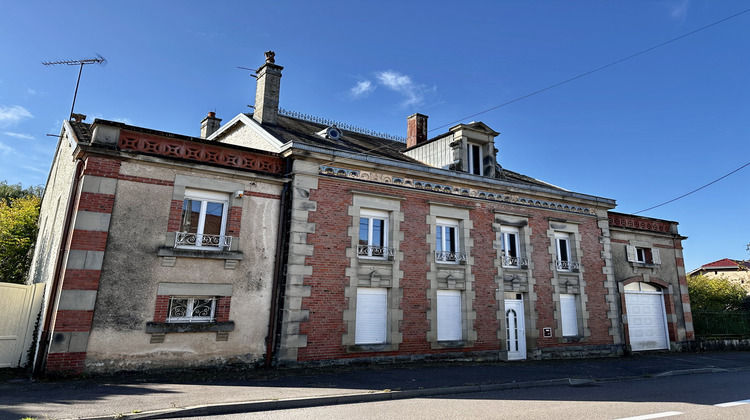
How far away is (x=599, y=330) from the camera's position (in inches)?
648

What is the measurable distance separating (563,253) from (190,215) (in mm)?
13196

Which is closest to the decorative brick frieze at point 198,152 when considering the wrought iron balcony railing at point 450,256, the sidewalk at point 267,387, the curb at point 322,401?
the sidewalk at point 267,387

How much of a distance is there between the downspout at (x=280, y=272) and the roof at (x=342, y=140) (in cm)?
179

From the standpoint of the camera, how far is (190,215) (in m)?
10.9

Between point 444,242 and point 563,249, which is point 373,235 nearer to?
point 444,242

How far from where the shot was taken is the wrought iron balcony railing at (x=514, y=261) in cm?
1522

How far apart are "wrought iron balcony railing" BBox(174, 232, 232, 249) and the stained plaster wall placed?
0.32 m

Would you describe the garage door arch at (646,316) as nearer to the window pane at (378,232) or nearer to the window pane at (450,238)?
the window pane at (450,238)

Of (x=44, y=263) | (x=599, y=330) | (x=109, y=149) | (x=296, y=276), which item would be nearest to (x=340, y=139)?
(x=296, y=276)

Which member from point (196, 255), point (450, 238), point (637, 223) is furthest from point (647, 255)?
point (196, 255)

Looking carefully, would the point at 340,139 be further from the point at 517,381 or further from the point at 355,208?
the point at 517,381

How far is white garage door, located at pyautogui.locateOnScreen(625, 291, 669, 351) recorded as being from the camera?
17625mm

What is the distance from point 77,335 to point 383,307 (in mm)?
7346

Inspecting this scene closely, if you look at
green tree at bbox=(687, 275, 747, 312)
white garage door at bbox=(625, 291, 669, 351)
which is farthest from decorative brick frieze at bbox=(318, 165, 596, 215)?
green tree at bbox=(687, 275, 747, 312)
